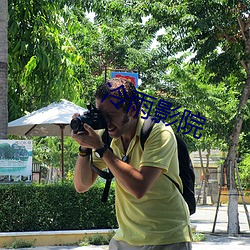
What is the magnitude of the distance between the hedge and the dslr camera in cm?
760

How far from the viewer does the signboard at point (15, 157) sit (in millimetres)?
10266

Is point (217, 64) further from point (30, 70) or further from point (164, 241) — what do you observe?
point (164, 241)

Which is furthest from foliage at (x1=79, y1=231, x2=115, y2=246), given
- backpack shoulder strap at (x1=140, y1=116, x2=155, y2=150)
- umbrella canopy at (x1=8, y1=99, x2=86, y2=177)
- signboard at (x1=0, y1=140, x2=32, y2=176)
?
backpack shoulder strap at (x1=140, y1=116, x2=155, y2=150)

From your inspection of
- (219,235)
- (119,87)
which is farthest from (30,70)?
(119,87)

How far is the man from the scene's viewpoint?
264 cm

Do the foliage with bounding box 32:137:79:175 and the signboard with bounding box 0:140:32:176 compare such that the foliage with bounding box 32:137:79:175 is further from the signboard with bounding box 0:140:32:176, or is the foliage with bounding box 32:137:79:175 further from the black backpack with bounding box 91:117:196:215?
the black backpack with bounding box 91:117:196:215

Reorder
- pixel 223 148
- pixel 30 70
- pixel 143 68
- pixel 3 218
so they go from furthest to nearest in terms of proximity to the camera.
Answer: pixel 223 148 < pixel 143 68 < pixel 30 70 < pixel 3 218

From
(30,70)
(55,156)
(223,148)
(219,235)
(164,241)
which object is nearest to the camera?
(164,241)

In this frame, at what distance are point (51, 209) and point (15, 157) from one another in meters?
1.12

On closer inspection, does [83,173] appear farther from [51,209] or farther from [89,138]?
[51,209]

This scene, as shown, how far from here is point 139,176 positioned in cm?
262

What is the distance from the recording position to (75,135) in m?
2.69

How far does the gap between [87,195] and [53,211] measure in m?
0.67

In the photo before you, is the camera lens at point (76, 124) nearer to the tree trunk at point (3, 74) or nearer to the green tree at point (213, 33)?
the tree trunk at point (3, 74)
